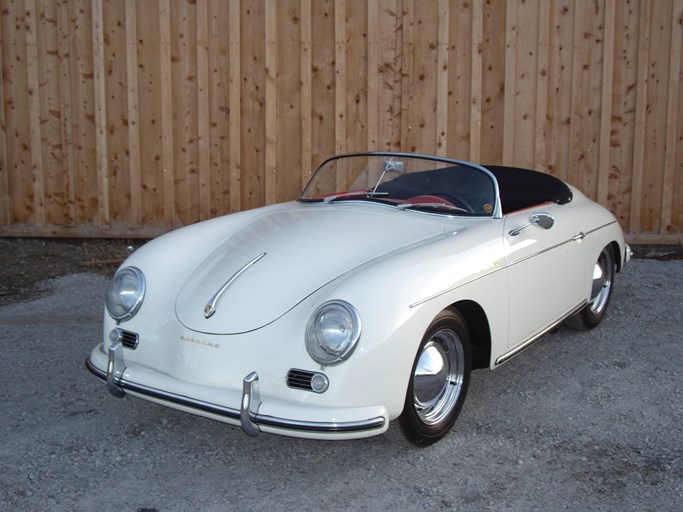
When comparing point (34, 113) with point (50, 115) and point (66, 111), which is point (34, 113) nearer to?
point (50, 115)

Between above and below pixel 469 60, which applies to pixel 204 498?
below

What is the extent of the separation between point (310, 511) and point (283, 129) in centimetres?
552

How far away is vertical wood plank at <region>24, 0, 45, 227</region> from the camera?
838cm

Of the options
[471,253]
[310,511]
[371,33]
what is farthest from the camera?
[371,33]

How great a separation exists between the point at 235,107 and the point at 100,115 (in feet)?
4.60

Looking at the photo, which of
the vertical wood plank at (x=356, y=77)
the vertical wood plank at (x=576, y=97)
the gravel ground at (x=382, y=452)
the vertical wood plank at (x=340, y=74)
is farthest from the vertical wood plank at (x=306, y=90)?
the gravel ground at (x=382, y=452)

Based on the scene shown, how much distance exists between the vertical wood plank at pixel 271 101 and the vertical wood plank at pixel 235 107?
28 centimetres

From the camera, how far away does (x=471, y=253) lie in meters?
4.11

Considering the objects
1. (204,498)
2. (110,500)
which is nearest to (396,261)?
(204,498)

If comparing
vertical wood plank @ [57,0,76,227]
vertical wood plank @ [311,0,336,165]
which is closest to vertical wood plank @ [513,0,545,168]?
vertical wood plank @ [311,0,336,165]

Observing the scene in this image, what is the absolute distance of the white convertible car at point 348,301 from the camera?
3.43m

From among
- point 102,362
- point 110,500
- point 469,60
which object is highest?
point 469,60

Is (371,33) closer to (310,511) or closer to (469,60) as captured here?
(469,60)

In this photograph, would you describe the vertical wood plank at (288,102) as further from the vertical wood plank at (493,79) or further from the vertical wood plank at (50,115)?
the vertical wood plank at (50,115)
